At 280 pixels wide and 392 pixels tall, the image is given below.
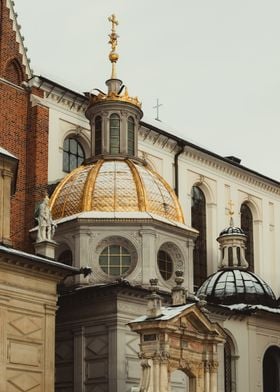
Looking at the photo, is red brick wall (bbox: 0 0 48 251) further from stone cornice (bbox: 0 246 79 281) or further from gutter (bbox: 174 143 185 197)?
gutter (bbox: 174 143 185 197)

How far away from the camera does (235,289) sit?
40.4 metres

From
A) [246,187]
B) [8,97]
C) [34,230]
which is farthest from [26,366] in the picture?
[246,187]

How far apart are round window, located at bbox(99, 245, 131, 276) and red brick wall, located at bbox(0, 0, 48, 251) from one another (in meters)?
2.74

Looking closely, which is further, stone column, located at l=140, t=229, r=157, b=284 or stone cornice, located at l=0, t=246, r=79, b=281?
stone column, located at l=140, t=229, r=157, b=284

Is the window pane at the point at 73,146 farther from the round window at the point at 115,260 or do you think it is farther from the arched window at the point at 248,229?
the arched window at the point at 248,229

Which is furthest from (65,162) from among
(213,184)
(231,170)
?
(231,170)

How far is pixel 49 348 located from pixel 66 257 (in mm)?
7542

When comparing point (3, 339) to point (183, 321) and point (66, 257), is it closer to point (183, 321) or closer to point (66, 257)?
point (183, 321)

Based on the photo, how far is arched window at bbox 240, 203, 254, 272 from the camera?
4759cm

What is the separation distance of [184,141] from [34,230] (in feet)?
38.8

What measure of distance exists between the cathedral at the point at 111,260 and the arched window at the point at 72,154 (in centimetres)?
5

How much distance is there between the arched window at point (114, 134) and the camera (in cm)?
3753

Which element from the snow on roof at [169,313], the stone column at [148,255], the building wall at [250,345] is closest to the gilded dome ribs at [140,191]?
the stone column at [148,255]

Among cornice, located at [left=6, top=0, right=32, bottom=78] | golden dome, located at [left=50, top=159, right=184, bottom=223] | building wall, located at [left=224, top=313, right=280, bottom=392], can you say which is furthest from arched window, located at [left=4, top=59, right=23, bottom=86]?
building wall, located at [left=224, top=313, right=280, bottom=392]
